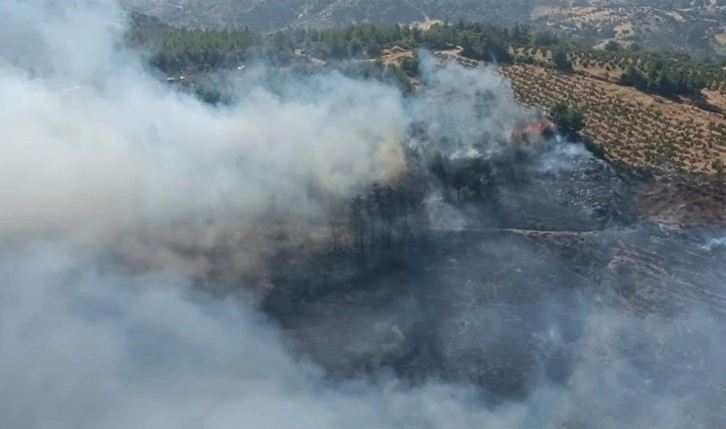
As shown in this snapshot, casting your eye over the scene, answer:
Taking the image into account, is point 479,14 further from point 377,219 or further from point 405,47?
point 377,219

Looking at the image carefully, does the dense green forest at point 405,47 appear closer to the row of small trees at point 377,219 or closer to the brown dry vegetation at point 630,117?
the brown dry vegetation at point 630,117

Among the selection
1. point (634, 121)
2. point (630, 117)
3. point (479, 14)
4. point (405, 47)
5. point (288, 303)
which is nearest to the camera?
point (288, 303)

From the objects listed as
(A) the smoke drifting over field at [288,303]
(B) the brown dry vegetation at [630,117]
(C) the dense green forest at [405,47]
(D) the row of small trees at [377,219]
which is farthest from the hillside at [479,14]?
(D) the row of small trees at [377,219]

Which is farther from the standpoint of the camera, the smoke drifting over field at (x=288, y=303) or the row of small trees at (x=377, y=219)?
the row of small trees at (x=377, y=219)

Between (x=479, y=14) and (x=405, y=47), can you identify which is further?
(x=479, y=14)

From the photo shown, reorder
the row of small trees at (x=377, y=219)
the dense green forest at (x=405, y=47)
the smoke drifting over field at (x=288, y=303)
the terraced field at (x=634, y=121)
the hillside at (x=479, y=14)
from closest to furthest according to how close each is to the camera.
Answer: the smoke drifting over field at (x=288, y=303) < the row of small trees at (x=377, y=219) < the terraced field at (x=634, y=121) < the dense green forest at (x=405, y=47) < the hillside at (x=479, y=14)

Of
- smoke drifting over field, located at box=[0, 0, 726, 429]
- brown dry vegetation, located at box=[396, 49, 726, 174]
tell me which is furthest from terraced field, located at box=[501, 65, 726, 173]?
smoke drifting over field, located at box=[0, 0, 726, 429]

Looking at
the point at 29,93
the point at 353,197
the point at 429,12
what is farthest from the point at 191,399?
the point at 429,12

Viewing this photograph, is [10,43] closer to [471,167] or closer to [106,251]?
[106,251]

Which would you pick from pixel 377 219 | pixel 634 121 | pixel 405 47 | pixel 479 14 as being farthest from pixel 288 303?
pixel 479 14
